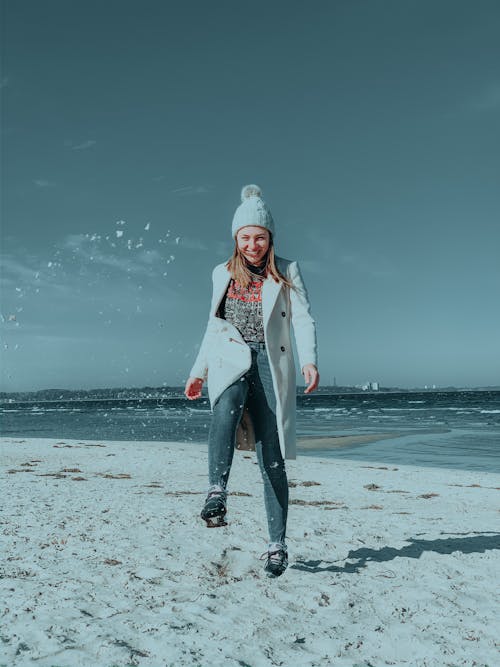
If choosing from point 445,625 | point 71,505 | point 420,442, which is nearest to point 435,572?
point 445,625

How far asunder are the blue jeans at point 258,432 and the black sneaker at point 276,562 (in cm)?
7

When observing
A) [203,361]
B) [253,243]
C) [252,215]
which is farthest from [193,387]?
[252,215]

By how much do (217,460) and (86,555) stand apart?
4.58ft

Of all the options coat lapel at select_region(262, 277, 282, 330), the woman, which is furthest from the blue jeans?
coat lapel at select_region(262, 277, 282, 330)

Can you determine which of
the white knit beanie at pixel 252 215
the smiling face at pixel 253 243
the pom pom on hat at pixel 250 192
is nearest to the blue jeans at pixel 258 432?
the smiling face at pixel 253 243

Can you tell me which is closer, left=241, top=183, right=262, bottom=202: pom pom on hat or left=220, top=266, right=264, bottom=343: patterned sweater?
left=220, top=266, right=264, bottom=343: patterned sweater

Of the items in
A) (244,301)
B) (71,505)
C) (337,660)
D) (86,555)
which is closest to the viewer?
(337,660)

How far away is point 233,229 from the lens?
3.82m

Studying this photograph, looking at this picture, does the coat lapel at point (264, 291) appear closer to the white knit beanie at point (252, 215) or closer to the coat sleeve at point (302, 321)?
the coat sleeve at point (302, 321)

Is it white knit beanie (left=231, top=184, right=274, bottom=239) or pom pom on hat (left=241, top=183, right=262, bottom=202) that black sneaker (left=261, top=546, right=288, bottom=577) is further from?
pom pom on hat (left=241, top=183, right=262, bottom=202)

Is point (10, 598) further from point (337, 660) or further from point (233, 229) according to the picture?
point (233, 229)

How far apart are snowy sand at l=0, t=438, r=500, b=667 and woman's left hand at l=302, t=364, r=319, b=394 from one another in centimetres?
124

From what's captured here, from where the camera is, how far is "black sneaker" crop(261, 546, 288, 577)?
3471 millimetres

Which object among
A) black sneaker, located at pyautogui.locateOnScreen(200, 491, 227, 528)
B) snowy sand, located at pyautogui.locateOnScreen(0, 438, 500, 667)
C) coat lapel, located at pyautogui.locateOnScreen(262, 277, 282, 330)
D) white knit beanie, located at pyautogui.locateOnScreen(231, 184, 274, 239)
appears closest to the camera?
snowy sand, located at pyautogui.locateOnScreen(0, 438, 500, 667)
